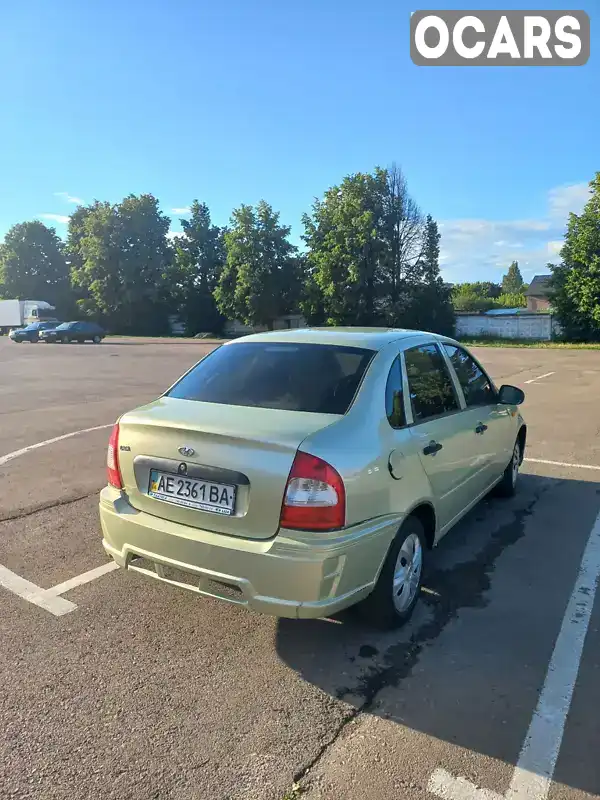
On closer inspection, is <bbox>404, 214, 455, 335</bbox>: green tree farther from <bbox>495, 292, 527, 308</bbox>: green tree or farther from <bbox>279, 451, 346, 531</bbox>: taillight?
<bbox>279, 451, 346, 531</bbox>: taillight

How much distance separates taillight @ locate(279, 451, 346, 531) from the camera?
9.27ft

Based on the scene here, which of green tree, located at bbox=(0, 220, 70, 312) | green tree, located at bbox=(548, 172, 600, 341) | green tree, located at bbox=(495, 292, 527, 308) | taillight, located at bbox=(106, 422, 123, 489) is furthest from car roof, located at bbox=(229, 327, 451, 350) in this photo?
green tree, located at bbox=(495, 292, 527, 308)

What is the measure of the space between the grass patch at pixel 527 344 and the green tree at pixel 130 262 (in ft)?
96.9

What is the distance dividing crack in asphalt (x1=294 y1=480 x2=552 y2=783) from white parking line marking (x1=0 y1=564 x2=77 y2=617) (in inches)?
72.1

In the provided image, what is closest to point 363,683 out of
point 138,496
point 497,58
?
point 138,496

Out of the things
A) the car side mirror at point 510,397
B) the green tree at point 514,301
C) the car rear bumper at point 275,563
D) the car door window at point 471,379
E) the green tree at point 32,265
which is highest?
the green tree at point 32,265

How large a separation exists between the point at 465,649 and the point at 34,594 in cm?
269

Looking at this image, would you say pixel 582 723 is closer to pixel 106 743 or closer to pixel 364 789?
pixel 364 789

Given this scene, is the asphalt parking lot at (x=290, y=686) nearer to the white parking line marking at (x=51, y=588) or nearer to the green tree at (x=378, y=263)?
the white parking line marking at (x=51, y=588)

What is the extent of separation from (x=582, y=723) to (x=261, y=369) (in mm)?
2509

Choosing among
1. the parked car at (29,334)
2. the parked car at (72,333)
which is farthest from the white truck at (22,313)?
the parked car at (72,333)

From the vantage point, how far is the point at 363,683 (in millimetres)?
2893

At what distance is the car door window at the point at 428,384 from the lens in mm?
3734

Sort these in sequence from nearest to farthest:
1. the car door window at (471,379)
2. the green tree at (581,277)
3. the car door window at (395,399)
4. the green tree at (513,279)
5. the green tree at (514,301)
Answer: the car door window at (395,399) → the car door window at (471,379) → the green tree at (581,277) → the green tree at (514,301) → the green tree at (513,279)
